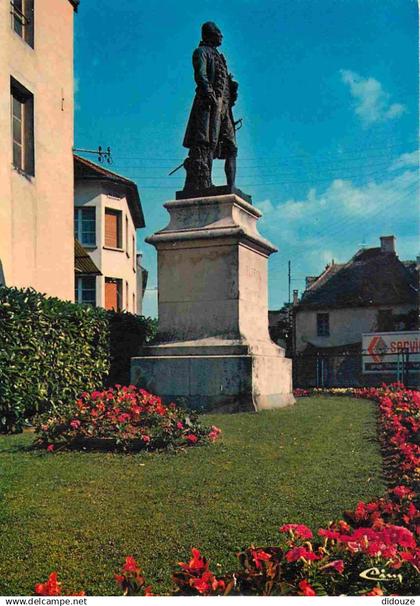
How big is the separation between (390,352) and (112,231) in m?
7.68

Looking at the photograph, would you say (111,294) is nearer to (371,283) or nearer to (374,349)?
(371,283)

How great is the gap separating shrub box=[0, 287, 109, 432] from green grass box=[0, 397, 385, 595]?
898mm

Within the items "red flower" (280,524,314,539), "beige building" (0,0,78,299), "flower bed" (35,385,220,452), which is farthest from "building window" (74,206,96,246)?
"red flower" (280,524,314,539)

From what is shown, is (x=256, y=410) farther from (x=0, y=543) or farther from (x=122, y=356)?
(x=0, y=543)

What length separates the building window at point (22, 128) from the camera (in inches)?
420

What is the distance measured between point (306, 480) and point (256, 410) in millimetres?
3143

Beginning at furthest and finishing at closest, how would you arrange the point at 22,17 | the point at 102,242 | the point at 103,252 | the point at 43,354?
the point at 102,242, the point at 103,252, the point at 22,17, the point at 43,354

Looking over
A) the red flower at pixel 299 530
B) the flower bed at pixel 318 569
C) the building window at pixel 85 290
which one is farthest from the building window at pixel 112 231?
the flower bed at pixel 318 569

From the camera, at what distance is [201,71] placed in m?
8.77

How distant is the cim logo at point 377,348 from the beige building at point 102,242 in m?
4.61

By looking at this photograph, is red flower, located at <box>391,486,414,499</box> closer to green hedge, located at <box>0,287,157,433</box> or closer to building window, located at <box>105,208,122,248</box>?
green hedge, located at <box>0,287,157,433</box>

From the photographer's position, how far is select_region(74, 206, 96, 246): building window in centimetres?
1473

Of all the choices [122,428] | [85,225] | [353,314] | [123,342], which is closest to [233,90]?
[123,342]

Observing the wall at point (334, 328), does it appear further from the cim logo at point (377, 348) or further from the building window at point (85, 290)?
the building window at point (85, 290)
